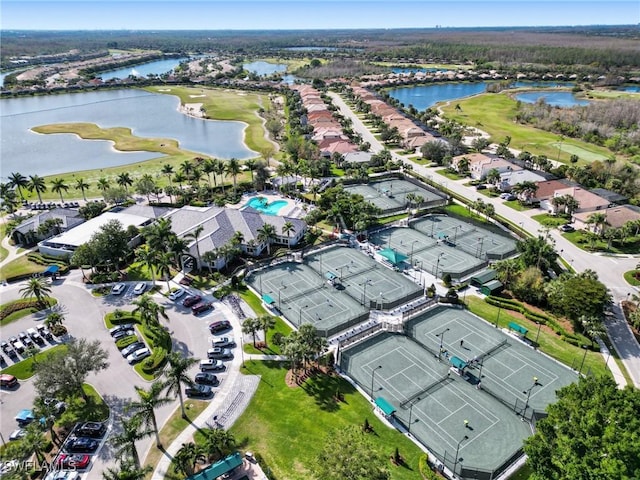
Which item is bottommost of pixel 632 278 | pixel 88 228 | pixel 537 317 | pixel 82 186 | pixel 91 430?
pixel 537 317

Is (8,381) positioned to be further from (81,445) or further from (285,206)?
(285,206)

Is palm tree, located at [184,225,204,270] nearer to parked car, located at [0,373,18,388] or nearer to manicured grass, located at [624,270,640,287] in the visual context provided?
parked car, located at [0,373,18,388]

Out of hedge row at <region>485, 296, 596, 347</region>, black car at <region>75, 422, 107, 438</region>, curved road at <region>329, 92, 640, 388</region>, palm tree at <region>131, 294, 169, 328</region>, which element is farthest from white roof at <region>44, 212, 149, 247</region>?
curved road at <region>329, 92, 640, 388</region>

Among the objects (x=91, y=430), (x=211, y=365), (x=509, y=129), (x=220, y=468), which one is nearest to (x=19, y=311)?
(x=91, y=430)

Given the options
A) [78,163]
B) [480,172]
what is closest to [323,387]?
[480,172]

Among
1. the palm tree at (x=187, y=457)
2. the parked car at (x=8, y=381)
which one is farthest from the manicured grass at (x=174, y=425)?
the parked car at (x=8, y=381)
